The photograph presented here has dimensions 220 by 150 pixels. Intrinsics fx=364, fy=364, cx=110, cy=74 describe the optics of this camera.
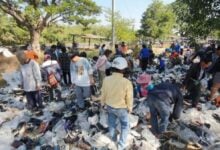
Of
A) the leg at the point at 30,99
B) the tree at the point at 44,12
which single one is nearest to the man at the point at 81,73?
the leg at the point at 30,99

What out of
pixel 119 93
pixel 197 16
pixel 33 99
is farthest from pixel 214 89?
pixel 33 99

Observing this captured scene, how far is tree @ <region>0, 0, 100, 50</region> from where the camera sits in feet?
81.5

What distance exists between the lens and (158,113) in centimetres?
641

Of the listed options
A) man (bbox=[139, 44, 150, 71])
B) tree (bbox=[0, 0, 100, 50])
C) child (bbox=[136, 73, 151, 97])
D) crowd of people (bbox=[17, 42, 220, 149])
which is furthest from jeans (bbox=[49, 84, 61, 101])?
tree (bbox=[0, 0, 100, 50])

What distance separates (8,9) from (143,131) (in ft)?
71.3

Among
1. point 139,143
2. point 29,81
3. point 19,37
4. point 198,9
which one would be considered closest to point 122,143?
point 139,143

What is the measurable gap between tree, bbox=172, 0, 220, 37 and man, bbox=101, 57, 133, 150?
155 inches

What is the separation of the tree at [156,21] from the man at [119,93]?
158 ft

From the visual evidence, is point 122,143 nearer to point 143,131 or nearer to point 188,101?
point 143,131

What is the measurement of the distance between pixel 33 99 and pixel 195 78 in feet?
12.4

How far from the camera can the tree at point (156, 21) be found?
5338 centimetres

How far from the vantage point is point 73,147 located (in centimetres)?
650

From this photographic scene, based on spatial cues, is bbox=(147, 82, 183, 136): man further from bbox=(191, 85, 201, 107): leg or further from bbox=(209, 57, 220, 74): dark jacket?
bbox=(209, 57, 220, 74): dark jacket

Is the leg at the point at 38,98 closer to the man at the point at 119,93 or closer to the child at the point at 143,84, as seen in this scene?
the child at the point at 143,84
